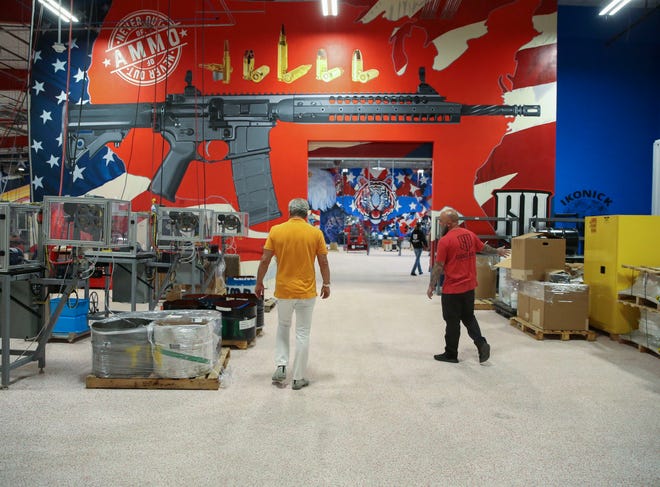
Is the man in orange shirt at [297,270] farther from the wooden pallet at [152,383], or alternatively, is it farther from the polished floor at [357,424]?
the wooden pallet at [152,383]

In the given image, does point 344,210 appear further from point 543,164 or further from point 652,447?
point 652,447

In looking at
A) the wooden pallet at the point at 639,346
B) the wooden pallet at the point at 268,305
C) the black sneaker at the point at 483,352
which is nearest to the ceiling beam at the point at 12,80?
the wooden pallet at the point at 268,305

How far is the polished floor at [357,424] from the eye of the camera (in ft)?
8.02

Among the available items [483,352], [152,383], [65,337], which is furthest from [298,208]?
[65,337]

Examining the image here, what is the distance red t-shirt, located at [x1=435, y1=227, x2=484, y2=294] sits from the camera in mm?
4414

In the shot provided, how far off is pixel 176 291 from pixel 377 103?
522 centimetres

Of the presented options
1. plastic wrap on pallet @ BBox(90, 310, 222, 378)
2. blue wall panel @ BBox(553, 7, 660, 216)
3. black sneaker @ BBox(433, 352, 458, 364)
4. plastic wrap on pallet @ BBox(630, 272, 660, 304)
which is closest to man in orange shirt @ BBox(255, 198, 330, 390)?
plastic wrap on pallet @ BBox(90, 310, 222, 378)

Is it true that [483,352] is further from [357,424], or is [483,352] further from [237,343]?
[237,343]

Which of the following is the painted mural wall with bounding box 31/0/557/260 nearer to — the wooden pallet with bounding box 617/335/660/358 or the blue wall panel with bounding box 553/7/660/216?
the blue wall panel with bounding box 553/7/660/216

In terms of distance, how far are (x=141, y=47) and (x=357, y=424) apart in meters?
9.54

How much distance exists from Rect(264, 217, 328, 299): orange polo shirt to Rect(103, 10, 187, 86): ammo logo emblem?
7.76 m

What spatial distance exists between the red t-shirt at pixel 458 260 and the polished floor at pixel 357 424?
0.72 metres

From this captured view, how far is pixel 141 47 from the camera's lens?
395 inches

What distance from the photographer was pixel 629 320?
541cm
